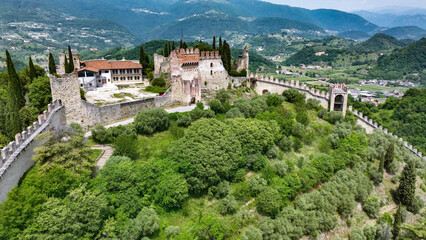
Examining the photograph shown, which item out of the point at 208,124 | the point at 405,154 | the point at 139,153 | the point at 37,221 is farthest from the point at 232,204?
the point at 405,154

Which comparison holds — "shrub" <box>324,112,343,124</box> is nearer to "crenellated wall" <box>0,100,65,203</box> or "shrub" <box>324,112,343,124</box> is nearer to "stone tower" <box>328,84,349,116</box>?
"stone tower" <box>328,84,349,116</box>

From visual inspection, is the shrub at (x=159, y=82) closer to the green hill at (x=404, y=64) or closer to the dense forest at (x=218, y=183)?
the dense forest at (x=218, y=183)

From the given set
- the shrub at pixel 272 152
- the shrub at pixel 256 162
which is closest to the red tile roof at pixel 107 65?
the shrub at pixel 272 152

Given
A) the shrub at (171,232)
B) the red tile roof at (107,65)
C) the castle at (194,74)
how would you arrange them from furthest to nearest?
the red tile roof at (107,65)
the castle at (194,74)
the shrub at (171,232)

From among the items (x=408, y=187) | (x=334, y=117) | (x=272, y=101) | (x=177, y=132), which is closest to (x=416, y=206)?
(x=408, y=187)

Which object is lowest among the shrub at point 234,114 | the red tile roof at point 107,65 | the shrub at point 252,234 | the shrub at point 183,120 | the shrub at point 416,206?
the shrub at point 416,206

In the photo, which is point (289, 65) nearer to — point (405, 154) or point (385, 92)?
point (385, 92)

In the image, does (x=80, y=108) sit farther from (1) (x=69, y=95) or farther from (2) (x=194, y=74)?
(2) (x=194, y=74)
